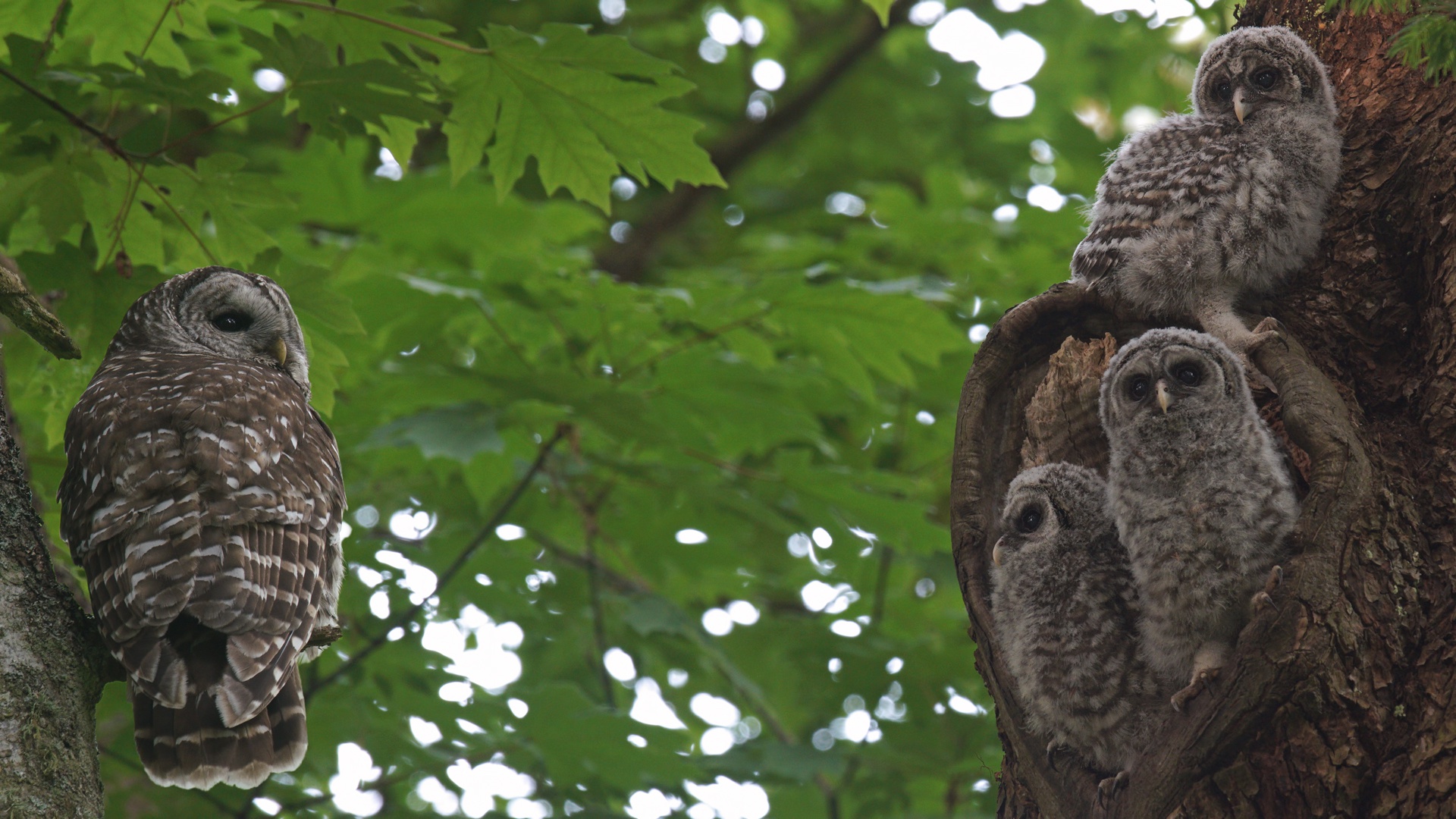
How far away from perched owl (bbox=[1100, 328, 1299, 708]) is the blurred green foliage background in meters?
1.47

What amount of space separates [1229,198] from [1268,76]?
0.39 metres

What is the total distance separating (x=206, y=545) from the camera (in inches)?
101

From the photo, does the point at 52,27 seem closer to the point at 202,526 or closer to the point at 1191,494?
the point at 202,526

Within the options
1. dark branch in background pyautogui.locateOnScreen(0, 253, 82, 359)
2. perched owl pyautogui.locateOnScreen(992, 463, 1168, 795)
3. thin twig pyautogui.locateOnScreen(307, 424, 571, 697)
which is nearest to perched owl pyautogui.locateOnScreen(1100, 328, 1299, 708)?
perched owl pyautogui.locateOnScreen(992, 463, 1168, 795)

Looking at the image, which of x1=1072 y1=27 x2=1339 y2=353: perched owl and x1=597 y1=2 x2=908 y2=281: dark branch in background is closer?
x1=1072 y1=27 x2=1339 y2=353: perched owl

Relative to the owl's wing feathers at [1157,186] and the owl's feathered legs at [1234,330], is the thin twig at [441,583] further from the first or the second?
the owl's feathered legs at [1234,330]

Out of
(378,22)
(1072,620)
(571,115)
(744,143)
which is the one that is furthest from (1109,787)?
(744,143)

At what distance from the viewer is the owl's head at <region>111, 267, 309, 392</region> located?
3.45 m

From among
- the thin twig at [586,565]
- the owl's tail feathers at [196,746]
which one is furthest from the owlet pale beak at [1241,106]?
the thin twig at [586,565]

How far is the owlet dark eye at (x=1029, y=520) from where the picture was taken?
275cm

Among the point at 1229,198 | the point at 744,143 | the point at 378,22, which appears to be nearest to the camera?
the point at 1229,198

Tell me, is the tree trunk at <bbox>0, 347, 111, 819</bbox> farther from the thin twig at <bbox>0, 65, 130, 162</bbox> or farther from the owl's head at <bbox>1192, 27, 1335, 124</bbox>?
the owl's head at <bbox>1192, 27, 1335, 124</bbox>

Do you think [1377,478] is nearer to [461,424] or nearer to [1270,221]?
[1270,221]

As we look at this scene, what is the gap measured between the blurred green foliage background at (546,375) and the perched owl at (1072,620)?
1.40 metres
